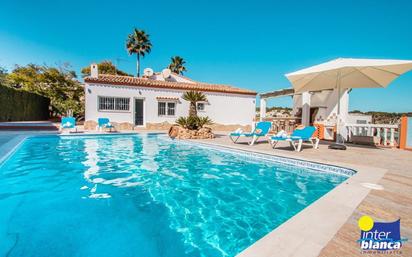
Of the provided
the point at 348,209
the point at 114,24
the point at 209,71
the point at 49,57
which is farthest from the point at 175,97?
the point at 49,57

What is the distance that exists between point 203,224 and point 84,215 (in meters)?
1.78

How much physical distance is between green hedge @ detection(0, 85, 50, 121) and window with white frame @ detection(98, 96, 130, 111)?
9.97m

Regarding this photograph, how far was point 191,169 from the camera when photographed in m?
5.75

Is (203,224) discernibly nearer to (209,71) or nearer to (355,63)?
(355,63)

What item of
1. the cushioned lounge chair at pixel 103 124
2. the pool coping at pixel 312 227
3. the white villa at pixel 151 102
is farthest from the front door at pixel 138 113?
the pool coping at pixel 312 227

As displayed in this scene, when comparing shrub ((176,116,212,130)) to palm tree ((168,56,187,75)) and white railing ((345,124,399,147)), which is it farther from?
palm tree ((168,56,187,75))

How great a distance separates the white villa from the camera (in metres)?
15.8

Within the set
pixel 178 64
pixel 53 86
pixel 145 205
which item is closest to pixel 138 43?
pixel 178 64

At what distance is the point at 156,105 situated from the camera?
17656 millimetres

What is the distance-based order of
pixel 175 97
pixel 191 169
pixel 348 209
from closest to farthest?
pixel 348 209 → pixel 191 169 → pixel 175 97

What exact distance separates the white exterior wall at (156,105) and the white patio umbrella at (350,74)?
11.4 metres

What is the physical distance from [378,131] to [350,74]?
370 cm

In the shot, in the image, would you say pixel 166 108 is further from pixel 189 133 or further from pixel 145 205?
pixel 145 205

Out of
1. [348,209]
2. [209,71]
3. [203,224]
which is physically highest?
[209,71]
